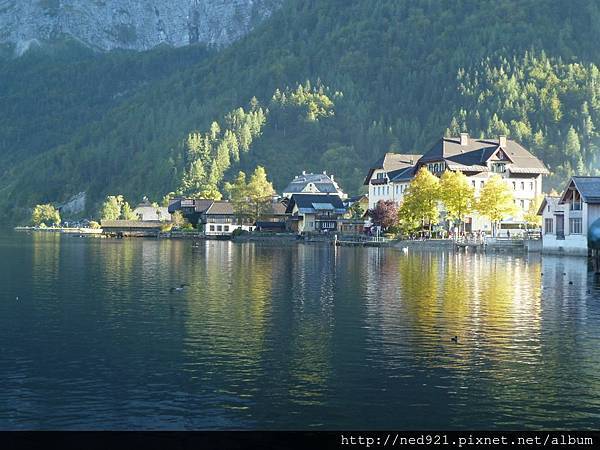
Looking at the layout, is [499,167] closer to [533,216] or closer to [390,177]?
[533,216]

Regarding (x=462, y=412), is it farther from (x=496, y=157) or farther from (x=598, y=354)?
(x=496, y=157)

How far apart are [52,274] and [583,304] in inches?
1818

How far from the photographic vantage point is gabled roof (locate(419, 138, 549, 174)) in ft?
555

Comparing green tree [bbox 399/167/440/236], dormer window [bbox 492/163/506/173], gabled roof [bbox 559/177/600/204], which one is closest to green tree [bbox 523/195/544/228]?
dormer window [bbox 492/163/506/173]

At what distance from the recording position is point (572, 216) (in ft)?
368

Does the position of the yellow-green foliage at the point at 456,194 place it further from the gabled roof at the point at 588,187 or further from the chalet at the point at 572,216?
the gabled roof at the point at 588,187

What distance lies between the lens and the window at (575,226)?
111825 mm

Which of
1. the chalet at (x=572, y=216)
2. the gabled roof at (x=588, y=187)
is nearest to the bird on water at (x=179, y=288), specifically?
the chalet at (x=572, y=216)

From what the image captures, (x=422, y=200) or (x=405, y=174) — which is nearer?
(x=422, y=200)

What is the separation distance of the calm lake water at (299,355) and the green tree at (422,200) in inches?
2889

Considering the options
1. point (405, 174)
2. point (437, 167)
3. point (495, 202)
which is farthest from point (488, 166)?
point (495, 202)

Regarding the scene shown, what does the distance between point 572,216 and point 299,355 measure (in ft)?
261
